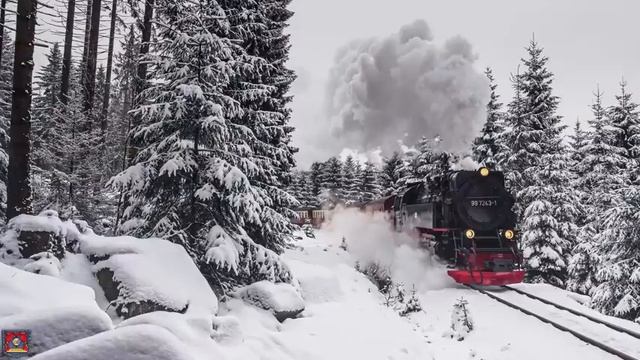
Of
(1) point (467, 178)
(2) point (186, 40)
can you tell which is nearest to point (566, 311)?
(1) point (467, 178)

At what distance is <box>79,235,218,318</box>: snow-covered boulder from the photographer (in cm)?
600

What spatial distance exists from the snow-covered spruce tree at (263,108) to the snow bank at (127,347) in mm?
6089

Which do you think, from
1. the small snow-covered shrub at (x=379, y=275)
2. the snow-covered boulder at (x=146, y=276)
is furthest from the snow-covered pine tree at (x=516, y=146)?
the snow-covered boulder at (x=146, y=276)

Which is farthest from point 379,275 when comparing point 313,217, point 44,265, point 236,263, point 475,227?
point 313,217

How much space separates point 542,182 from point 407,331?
15660 millimetres

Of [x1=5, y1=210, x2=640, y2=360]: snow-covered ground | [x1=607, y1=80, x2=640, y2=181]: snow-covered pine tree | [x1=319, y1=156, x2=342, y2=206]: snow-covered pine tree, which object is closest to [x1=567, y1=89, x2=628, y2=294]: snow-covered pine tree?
[x1=607, y1=80, x2=640, y2=181]: snow-covered pine tree

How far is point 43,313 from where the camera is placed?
3443 mm

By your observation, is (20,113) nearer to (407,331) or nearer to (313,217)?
(407,331)

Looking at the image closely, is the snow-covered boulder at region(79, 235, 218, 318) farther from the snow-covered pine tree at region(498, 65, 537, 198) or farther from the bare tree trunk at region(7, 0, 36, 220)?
the snow-covered pine tree at region(498, 65, 537, 198)

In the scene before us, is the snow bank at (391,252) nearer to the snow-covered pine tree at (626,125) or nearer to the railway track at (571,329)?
the railway track at (571,329)

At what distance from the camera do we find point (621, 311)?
13.9 m

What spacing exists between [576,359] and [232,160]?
7.83 m

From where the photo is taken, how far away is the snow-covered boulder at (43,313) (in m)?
3.35

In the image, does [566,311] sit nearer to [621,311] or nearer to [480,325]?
[480,325]
